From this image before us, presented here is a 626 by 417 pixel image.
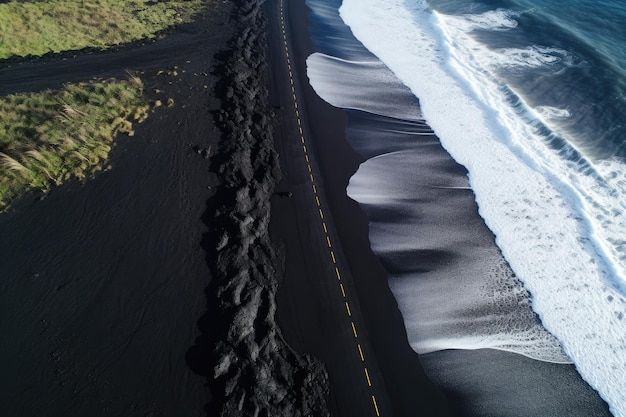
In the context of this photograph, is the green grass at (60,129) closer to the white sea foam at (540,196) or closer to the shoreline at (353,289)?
the shoreline at (353,289)

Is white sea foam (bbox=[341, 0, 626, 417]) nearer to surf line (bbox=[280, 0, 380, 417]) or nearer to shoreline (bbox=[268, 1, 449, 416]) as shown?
shoreline (bbox=[268, 1, 449, 416])

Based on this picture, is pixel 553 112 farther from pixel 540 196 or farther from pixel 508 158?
pixel 540 196

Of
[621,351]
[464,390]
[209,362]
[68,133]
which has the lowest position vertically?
[621,351]

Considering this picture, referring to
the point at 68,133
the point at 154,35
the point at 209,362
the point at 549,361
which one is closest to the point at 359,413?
the point at 209,362

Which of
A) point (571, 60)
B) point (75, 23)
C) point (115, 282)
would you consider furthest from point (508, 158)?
point (75, 23)

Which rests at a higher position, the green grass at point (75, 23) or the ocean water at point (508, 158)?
the green grass at point (75, 23)

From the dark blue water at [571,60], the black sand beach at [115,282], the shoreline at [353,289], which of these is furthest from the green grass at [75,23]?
the dark blue water at [571,60]

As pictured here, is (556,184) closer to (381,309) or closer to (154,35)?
(381,309)
